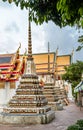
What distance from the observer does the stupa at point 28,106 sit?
1584cm

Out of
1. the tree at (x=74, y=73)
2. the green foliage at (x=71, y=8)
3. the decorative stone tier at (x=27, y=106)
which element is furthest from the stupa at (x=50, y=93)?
the green foliage at (x=71, y=8)

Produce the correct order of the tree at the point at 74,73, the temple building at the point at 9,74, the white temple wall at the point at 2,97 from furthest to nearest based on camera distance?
the tree at the point at 74,73
the temple building at the point at 9,74
the white temple wall at the point at 2,97

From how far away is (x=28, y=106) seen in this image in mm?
16641

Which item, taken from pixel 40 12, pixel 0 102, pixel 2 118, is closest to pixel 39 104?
pixel 2 118

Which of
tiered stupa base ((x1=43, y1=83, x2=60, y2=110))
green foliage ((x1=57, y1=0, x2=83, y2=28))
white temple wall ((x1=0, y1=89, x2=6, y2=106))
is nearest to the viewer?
green foliage ((x1=57, y1=0, x2=83, y2=28))

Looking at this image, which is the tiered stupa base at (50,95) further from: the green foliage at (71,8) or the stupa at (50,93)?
the green foliage at (71,8)

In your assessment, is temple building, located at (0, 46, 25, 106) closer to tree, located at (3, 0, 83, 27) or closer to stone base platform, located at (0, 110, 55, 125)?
stone base platform, located at (0, 110, 55, 125)

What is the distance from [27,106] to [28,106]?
5 cm

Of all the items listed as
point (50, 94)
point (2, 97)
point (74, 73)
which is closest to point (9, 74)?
point (2, 97)

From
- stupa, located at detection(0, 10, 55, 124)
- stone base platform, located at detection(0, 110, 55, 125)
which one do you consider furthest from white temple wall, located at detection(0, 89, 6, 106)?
stone base platform, located at detection(0, 110, 55, 125)

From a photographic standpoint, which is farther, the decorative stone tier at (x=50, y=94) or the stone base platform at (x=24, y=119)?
the decorative stone tier at (x=50, y=94)

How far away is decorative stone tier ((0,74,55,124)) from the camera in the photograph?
625 inches

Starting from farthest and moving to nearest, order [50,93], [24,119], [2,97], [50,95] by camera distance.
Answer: [2,97]
[50,93]
[50,95]
[24,119]

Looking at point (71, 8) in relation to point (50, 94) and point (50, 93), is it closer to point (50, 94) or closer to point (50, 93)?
point (50, 94)
